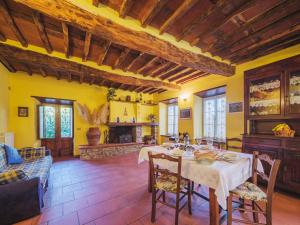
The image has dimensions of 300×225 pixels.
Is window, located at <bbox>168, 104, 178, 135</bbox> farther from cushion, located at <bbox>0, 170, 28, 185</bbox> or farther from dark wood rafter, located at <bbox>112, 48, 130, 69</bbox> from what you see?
cushion, located at <bbox>0, 170, 28, 185</bbox>

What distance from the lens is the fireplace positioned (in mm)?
6141

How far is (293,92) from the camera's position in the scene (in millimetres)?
2670

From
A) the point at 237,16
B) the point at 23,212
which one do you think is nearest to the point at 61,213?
the point at 23,212

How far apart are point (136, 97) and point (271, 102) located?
514cm

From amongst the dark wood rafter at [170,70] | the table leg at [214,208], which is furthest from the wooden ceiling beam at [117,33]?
the table leg at [214,208]

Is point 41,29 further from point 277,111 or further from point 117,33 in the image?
point 277,111

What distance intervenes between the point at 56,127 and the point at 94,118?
4.73 feet

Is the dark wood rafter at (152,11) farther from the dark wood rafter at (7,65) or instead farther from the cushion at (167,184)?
the dark wood rafter at (7,65)

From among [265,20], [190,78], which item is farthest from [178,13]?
[190,78]

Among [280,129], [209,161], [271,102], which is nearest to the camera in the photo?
[209,161]

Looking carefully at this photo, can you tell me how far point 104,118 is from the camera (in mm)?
5836

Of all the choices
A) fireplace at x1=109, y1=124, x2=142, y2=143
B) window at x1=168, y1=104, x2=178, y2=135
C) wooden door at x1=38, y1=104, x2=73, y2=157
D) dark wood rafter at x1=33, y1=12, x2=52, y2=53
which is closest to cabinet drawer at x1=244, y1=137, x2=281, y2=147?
window at x1=168, y1=104, x2=178, y2=135

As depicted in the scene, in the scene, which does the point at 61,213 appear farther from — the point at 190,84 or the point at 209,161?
the point at 190,84

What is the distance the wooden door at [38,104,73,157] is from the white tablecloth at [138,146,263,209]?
5.11m
